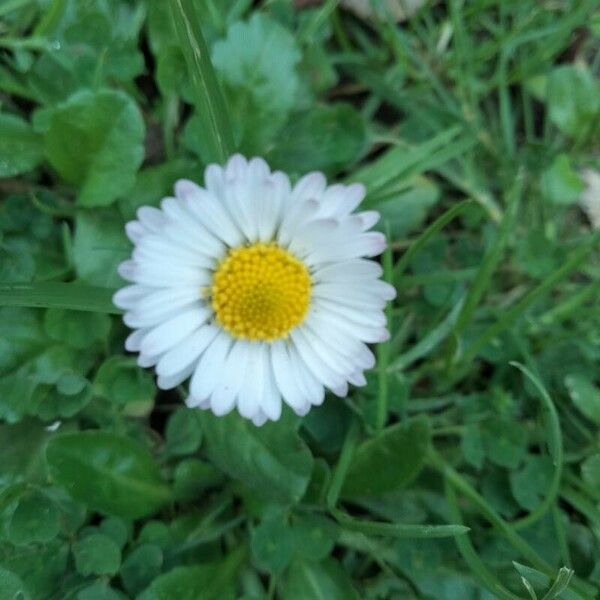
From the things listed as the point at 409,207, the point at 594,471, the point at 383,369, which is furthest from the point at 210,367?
the point at 594,471

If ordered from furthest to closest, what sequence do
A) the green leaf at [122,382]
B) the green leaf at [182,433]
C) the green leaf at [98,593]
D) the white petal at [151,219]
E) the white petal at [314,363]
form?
the green leaf at [182,433], the green leaf at [122,382], the green leaf at [98,593], the white petal at [314,363], the white petal at [151,219]

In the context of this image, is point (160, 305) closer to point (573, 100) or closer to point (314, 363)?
point (314, 363)

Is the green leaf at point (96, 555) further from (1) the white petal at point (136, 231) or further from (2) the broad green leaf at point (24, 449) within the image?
(1) the white petal at point (136, 231)

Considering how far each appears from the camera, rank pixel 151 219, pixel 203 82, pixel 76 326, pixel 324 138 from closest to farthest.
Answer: pixel 151 219, pixel 203 82, pixel 76 326, pixel 324 138

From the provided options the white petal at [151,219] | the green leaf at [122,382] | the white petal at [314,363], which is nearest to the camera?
the white petal at [151,219]

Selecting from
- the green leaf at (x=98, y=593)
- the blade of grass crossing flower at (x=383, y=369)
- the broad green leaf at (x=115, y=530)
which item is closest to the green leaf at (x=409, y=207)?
the blade of grass crossing flower at (x=383, y=369)

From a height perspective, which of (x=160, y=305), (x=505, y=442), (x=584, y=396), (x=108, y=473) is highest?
(x=160, y=305)

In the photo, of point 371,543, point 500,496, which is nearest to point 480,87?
point 500,496
